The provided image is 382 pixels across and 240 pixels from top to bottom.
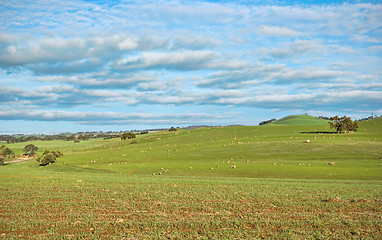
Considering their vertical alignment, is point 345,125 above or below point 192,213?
above

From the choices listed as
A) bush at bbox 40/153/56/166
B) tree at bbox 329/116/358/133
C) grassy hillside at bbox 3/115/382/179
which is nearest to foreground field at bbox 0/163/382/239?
grassy hillside at bbox 3/115/382/179

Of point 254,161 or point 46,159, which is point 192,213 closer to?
point 254,161

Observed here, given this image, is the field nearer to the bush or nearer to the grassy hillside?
the grassy hillside

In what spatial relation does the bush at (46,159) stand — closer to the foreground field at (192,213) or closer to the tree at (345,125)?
the foreground field at (192,213)

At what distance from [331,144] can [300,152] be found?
797 cm

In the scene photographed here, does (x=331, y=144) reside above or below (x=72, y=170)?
above

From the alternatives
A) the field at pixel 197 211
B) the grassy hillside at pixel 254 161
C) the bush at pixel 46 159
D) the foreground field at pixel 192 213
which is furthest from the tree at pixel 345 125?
the bush at pixel 46 159

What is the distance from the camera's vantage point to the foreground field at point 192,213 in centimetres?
1394

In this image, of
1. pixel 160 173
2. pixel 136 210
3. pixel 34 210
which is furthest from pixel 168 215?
pixel 160 173

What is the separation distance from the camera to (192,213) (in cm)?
1759

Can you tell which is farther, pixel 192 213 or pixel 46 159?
pixel 46 159

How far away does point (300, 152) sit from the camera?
55438 mm

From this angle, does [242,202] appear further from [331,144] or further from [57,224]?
[331,144]

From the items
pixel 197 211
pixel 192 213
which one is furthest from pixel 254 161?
pixel 192 213
